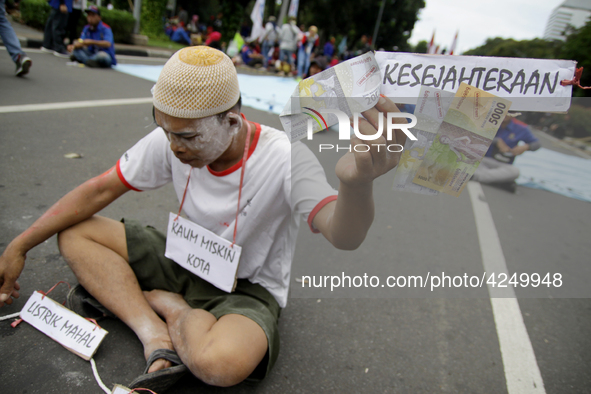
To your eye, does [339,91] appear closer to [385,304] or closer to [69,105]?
[385,304]

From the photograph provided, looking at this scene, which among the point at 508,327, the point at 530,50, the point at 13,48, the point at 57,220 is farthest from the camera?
the point at 530,50

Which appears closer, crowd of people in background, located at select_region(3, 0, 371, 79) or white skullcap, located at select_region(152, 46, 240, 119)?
white skullcap, located at select_region(152, 46, 240, 119)

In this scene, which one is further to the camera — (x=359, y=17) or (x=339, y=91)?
(x=359, y=17)

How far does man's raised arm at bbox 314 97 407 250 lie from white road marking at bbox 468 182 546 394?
113 centimetres

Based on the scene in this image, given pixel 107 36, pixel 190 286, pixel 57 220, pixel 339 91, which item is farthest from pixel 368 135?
pixel 107 36

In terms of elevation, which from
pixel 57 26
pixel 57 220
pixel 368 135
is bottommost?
pixel 57 26

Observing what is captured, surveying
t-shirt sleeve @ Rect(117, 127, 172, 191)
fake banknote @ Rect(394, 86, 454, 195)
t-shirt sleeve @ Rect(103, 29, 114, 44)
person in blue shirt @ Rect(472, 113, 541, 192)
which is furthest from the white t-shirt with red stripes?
t-shirt sleeve @ Rect(103, 29, 114, 44)

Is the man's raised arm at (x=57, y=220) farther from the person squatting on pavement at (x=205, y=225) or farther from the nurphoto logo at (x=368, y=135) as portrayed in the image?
the nurphoto logo at (x=368, y=135)

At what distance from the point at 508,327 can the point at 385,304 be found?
0.65 metres

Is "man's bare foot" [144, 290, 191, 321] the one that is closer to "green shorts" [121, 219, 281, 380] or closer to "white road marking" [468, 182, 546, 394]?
"green shorts" [121, 219, 281, 380]

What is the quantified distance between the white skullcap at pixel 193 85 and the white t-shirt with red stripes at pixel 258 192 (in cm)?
28

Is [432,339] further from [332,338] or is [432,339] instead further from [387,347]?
[332,338]

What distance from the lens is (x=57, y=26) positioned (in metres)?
8.12

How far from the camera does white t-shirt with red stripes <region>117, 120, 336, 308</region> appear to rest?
154 cm
